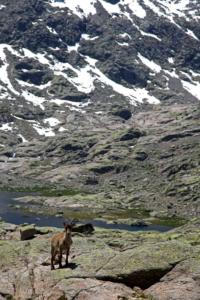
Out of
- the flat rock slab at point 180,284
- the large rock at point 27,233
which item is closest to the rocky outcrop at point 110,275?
the flat rock slab at point 180,284

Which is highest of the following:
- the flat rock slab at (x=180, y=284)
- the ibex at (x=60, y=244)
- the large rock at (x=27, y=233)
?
the flat rock slab at (x=180, y=284)

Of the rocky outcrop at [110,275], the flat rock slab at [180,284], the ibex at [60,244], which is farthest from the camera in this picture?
the ibex at [60,244]

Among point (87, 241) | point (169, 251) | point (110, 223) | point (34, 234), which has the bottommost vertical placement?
point (110, 223)

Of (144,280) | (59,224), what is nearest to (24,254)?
(144,280)

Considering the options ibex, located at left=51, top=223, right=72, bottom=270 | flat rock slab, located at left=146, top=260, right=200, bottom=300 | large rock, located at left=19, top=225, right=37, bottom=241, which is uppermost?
flat rock slab, located at left=146, top=260, right=200, bottom=300

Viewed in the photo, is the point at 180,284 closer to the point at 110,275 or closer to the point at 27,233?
the point at 110,275

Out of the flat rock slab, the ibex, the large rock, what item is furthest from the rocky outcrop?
the large rock

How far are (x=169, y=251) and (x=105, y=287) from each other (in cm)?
481

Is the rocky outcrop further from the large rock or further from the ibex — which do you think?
the large rock

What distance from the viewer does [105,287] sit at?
89.1 feet

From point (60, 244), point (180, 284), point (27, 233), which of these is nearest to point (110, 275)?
point (60, 244)

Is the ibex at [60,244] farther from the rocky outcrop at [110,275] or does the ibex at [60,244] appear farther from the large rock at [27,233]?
the large rock at [27,233]

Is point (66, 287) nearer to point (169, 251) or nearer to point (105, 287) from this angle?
point (105, 287)

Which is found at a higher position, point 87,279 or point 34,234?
point 87,279
